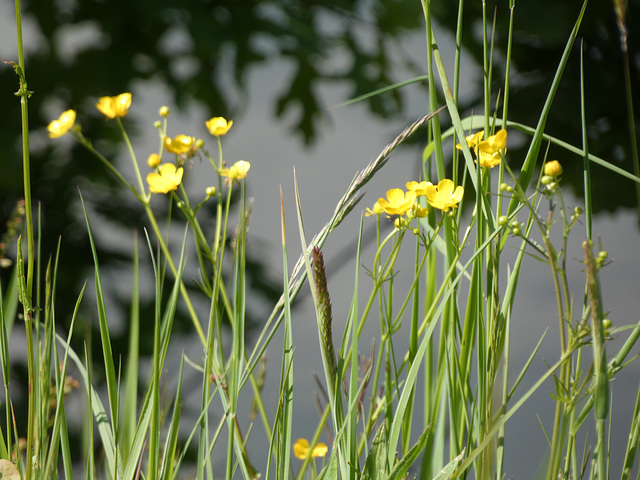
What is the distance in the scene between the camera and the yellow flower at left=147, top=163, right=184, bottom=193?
24.8 inches

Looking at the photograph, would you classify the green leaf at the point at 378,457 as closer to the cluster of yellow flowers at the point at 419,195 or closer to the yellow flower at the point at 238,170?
the cluster of yellow flowers at the point at 419,195

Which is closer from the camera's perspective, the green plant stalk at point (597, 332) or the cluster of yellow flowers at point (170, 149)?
the green plant stalk at point (597, 332)

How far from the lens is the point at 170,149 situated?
0.70 metres

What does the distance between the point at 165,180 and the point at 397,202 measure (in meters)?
0.27

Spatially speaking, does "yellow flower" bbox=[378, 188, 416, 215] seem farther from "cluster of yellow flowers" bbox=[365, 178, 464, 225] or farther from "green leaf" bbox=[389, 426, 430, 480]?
"green leaf" bbox=[389, 426, 430, 480]

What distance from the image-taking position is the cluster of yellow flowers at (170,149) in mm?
640

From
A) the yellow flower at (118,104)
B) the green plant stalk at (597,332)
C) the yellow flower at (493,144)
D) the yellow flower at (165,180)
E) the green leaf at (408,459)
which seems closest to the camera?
the green plant stalk at (597,332)

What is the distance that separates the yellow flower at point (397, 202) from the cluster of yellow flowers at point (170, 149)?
160 mm

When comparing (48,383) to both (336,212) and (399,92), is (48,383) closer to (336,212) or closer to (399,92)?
(336,212)

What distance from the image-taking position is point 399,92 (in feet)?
8.07

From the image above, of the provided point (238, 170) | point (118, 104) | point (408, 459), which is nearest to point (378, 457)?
point (408, 459)

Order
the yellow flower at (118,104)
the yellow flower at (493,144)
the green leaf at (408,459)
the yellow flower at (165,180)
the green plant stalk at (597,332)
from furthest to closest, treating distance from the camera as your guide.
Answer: the yellow flower at (118,104) < the yellow flower at (165,180) < the yellow flower at (493,144) < the green leaf at (408,459) < the green plant stalk at (597,332)

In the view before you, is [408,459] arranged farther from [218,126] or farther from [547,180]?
[218,126]

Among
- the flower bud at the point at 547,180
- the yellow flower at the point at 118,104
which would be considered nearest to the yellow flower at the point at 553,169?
the flower bud at the point at 547,180
